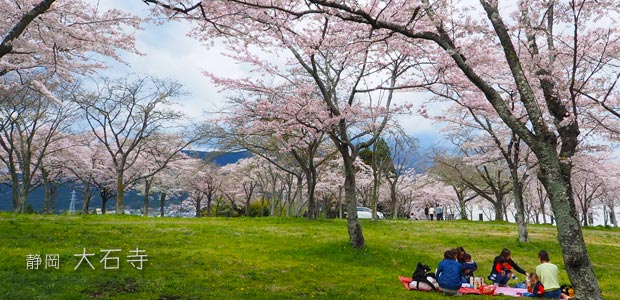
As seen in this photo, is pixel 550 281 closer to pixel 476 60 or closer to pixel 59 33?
pixel 476 60

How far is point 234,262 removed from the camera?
35.3ft

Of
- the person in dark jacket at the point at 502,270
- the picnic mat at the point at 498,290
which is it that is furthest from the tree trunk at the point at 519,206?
the picnic mat at the point at 498,290

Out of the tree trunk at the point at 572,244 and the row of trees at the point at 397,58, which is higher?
the row of trees at the point at 397,58

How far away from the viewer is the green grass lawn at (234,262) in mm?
7930

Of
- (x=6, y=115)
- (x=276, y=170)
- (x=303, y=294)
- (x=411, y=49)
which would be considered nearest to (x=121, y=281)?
(x=303, y=294)

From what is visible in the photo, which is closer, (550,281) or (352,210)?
(550,281)

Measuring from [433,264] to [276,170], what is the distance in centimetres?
2797

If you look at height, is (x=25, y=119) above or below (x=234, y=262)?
above

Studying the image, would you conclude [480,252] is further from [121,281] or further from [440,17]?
[121,281]

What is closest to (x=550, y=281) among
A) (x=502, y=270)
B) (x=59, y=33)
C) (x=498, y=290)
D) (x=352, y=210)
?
(x=498, y=290)

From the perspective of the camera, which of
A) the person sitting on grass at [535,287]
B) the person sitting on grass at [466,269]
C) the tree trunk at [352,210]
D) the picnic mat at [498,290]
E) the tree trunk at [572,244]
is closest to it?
the tree trunk at [572,244]

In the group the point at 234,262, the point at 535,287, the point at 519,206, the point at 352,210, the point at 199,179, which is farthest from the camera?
the point at 199,179

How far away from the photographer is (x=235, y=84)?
1497cm

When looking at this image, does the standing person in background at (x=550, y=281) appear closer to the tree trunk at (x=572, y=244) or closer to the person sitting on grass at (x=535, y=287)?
the person sitting on grass at (x=535, y=287)
